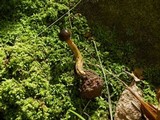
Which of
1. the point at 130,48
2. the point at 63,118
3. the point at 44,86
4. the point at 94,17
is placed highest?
the point at 94,17

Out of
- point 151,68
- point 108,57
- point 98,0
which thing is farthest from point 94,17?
point 151,68

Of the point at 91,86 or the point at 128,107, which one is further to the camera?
the point at 128,107

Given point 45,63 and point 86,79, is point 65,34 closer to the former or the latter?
point 45,63

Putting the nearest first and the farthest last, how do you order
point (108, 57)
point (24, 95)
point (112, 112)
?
1. point (24, 95)
2. point (112, 112)
3. point (108, 57)

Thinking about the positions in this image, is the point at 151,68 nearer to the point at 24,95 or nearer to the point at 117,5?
the point at 117,5

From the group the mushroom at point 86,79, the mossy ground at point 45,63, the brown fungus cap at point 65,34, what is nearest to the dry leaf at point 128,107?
the mossy ground at point 45,63

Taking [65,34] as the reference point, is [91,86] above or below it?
below

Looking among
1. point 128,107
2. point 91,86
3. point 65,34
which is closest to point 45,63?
point 65,34

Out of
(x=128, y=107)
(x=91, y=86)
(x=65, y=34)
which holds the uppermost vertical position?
(x=65, y=34)

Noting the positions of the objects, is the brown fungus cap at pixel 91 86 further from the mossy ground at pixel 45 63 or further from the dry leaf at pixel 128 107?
the dry leaf at pixel 128 107
